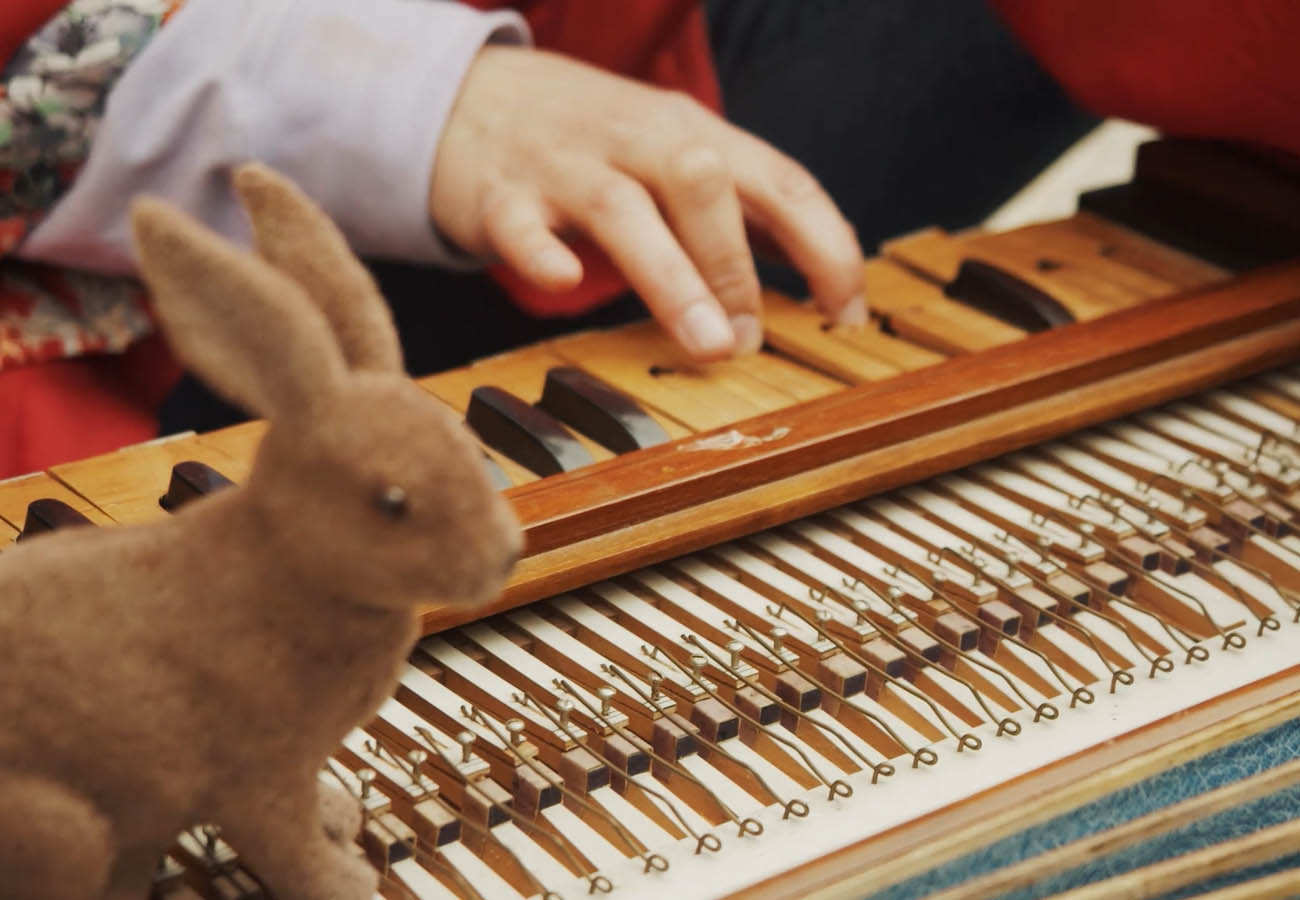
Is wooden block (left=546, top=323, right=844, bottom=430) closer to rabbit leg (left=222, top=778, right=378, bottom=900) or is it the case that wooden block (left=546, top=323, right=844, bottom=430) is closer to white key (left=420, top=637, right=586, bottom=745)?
white key (left=420, top=637, right=586, bottom=745)

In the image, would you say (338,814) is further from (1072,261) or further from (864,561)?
(1072,261)

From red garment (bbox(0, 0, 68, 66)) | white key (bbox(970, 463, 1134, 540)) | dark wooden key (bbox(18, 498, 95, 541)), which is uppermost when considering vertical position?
red garment (bbox(0, 0, 68, 66))

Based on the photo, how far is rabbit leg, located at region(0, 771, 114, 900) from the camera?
0.60 meters

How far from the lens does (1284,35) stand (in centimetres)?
137

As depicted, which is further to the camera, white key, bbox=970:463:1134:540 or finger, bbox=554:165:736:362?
finger, bbox=554:165:736:362

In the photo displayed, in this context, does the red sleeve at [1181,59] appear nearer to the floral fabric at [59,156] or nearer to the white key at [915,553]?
the white key at [915,553]

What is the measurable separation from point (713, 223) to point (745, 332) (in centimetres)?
9

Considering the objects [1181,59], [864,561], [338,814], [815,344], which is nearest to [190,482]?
[338,814]

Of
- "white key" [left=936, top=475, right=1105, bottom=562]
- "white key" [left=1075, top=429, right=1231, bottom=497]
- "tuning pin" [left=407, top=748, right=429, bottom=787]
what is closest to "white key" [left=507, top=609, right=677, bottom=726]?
"tuning pin" [left=407, top=748, right=429, bottom=787]

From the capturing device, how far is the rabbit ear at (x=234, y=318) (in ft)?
1.80

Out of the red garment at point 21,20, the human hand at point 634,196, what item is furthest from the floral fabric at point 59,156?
the human hand at point 634,196

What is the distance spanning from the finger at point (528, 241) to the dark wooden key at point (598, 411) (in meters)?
0.09

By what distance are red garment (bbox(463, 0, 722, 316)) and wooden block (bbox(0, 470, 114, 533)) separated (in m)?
0.60

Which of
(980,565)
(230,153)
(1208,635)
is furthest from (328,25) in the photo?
(1208,635)
